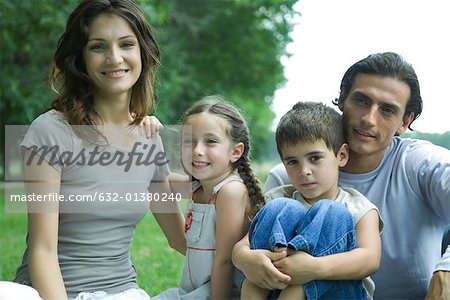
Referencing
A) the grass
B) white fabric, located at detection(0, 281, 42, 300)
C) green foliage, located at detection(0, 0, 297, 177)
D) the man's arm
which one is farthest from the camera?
green foliage, located at detection(0, 0, 297, 177)

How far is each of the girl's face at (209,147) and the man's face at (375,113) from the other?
1.30 feet

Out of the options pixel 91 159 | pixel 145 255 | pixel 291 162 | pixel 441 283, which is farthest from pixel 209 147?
pixel 145 255

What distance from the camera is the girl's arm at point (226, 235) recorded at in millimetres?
1899

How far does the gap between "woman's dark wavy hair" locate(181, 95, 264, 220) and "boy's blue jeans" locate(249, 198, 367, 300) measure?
0.21 metres

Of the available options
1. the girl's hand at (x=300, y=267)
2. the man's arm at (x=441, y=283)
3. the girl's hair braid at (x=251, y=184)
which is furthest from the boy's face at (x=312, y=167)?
the man's arm at (x=441, y=283)

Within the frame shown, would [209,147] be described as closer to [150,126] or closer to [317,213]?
[150,126]

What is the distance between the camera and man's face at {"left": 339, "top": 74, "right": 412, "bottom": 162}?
1979mm

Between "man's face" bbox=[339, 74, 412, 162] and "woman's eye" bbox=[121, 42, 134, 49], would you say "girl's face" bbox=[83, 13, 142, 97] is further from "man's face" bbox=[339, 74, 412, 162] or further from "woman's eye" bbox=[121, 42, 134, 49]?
"man's face" bbox=[339, 74, 412, 162]

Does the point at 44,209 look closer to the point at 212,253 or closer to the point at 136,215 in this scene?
the point at 136,215

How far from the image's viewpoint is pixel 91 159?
1.97m

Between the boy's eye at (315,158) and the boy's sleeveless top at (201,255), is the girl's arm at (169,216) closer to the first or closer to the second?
the boy's sleeveless top at (201,255)

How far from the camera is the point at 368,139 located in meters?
1.98

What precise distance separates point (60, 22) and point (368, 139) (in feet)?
18.1

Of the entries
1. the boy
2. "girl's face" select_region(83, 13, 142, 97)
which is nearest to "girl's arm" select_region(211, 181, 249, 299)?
the boy
